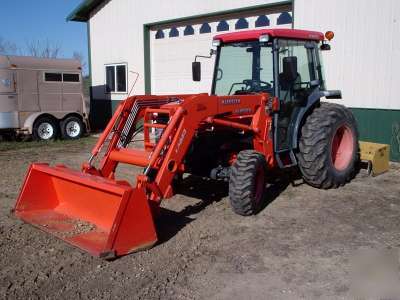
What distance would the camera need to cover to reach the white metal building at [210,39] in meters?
8.60

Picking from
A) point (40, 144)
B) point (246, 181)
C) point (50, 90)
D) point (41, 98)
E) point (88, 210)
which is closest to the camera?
point (88, 210)

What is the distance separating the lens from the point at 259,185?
18.5 feet

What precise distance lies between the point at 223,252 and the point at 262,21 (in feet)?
23.8

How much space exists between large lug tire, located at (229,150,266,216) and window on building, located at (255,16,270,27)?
580cm

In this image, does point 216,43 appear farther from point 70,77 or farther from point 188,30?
point 70,77

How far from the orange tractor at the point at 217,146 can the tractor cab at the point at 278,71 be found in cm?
1

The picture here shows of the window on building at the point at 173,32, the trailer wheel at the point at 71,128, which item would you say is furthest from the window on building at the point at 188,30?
the trailer wheel at the point at 71,128

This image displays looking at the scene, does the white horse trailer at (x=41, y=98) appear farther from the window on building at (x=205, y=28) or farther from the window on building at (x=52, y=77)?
the window on building at (x=205, y=28)

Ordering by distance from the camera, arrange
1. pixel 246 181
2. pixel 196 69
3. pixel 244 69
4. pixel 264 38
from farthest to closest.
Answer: pixel 196 69 → pixel 244 69 → pixel 264 38 → pixel 246 181

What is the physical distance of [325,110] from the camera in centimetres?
658

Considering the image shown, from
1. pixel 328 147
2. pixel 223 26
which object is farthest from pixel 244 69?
pixel 223 26

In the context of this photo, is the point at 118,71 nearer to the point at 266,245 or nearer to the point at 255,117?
the point at 255,117

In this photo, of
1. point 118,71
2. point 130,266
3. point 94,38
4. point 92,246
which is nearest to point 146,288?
point 130,266

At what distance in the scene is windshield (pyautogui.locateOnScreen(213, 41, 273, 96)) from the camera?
6.29 metres
